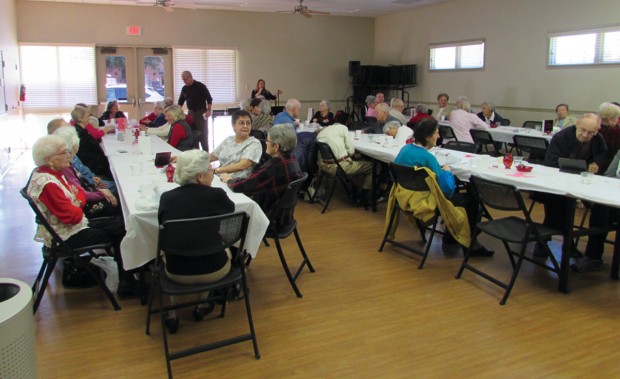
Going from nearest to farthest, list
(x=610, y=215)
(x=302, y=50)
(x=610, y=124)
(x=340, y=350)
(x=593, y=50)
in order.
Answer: (x=340, y=350) → (x=610, y=215) → (x=610, y=124) → (x=593, y=50) → (x=302, y=50)

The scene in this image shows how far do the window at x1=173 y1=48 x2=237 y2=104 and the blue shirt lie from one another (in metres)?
8.77

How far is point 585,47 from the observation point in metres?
8.27

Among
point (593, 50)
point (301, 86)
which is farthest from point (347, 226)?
point (301, 86)

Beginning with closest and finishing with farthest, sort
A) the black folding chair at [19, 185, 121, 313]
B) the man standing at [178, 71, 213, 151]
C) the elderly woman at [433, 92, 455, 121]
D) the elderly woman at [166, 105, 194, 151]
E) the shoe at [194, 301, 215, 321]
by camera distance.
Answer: the black folding chair at [19, 185, 121, 313]
the shoe at [194, 301, 215, 321]
the elderly woman at [166, 105, 194, 151]
the elderly woman at [433, 92, 455, 121]
the man standing at [178, 71, 213, 151]

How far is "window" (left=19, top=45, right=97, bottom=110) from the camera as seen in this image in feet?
35.1

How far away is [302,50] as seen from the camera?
12.7 meters

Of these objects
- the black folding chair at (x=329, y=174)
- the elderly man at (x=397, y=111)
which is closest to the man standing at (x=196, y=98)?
the elderly man at (x=397, y=111)

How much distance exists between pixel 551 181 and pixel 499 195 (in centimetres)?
56

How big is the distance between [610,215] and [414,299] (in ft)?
5.68

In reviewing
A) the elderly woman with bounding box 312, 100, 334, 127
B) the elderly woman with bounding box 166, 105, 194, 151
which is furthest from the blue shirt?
the elderly woman with bounding box 312, 100, 334, 127

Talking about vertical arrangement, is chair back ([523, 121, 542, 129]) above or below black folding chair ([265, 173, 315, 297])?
above

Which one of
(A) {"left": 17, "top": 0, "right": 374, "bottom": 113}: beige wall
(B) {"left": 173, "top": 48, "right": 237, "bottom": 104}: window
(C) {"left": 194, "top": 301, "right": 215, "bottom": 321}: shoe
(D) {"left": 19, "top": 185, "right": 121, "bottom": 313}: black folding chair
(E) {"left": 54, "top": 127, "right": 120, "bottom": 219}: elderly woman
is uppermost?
(A) {"left": 17, "top": 0, "right": 374, "bottom": 113}: beige wall

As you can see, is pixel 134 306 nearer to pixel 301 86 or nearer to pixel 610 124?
pixel 610 124

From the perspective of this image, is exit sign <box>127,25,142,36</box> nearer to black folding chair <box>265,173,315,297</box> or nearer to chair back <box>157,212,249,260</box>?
black folding chair <box>265,173,315,297</box>
